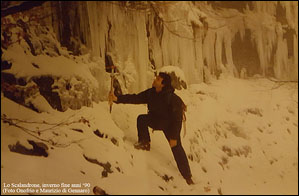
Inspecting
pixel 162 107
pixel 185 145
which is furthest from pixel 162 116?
pixel 185 145

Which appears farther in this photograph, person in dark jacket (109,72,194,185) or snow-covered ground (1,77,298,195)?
person in dark jacket (109,72,194,185)

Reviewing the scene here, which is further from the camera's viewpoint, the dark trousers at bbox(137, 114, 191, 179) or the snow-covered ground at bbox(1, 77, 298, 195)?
the dark trousers at bbox(137, 114, 191, 179)

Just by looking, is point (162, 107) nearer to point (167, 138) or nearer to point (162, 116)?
point (162, 116)

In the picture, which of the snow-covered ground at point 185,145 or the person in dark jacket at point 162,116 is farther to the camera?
the person in dark jacket at point 162,116

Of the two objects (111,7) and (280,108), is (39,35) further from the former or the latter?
(280,108)

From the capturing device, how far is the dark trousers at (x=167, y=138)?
2436 millimetres

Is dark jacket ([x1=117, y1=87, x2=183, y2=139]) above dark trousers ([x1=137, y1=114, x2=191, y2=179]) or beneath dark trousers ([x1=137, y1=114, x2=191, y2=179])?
above

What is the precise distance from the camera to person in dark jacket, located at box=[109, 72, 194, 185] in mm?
2439

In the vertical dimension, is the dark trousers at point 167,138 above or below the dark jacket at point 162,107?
below

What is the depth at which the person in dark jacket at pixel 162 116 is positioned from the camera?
2.44 m

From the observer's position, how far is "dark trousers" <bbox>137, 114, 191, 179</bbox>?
7.99 ft

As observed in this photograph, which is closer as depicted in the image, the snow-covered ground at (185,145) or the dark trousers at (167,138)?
the snow-covered ground at (185,145)

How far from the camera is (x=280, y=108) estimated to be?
2543mm

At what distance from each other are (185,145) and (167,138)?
0.41 feet
